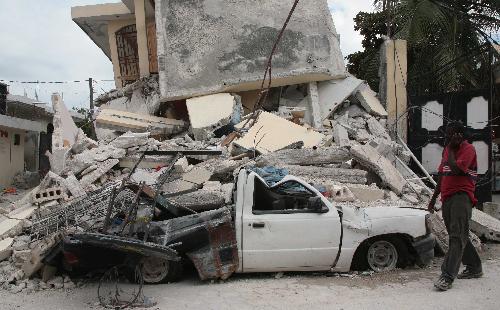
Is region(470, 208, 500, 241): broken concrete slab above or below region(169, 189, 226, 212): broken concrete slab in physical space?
below

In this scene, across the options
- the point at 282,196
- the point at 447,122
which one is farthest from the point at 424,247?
the point at 447,122

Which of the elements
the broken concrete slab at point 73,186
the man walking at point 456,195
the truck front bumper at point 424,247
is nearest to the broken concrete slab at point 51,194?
the broken concrete slab at point 73,186

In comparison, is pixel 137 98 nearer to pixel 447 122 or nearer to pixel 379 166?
pixel 379 166

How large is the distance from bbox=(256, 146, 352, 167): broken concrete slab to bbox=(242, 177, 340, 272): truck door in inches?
158

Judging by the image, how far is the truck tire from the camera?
6.93 metres

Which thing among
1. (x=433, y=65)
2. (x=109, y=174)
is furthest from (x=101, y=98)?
(x=433, y=65)

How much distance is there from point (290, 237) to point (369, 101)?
962 centimetres

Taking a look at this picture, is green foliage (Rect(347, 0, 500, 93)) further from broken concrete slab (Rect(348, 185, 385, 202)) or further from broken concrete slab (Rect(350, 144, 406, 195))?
broken concrete slab (Rect(348, 185, 385, 202))

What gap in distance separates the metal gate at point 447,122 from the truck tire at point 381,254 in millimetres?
6747

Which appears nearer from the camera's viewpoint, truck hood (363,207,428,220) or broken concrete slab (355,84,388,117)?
truck hood (363,207,428,220)

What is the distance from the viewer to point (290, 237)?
6.64 metres

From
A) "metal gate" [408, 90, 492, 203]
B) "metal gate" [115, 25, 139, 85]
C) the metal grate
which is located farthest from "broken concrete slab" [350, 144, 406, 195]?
"metal gate" [115, 25, 139, 85]

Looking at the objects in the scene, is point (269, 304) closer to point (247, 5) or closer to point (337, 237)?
point (337, 237)

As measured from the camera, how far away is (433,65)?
661 inches
